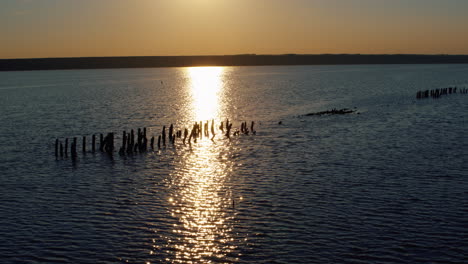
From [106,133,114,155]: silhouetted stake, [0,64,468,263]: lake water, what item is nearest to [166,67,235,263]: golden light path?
[0,64,468,263]: lake water

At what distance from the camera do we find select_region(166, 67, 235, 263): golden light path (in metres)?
20.9

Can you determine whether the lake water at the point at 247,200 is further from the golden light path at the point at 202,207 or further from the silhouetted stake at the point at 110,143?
the silhouetted stake at the point at 110,143

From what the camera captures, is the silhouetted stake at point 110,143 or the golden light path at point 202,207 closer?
the golden light path at point 202,207

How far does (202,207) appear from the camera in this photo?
1081 inches

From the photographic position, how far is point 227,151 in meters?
45.9

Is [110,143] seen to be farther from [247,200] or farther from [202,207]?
[247,200]

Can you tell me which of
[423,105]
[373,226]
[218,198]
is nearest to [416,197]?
[373,226]

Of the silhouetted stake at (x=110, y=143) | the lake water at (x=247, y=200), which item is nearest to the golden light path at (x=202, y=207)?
the lake water at (x=247, y=200)

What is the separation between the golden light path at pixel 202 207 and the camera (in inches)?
822

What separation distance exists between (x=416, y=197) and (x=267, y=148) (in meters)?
20.0

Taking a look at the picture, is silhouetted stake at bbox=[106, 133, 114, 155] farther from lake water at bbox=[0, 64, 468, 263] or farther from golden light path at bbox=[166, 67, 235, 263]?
golden light path at bbox=[166, 67, 235, 263]

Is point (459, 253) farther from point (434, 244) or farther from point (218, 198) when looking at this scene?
point (218, 198)

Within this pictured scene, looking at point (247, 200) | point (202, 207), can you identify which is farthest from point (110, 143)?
point (247, 200)

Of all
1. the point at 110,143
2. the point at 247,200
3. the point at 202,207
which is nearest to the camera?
the point at 202,207
